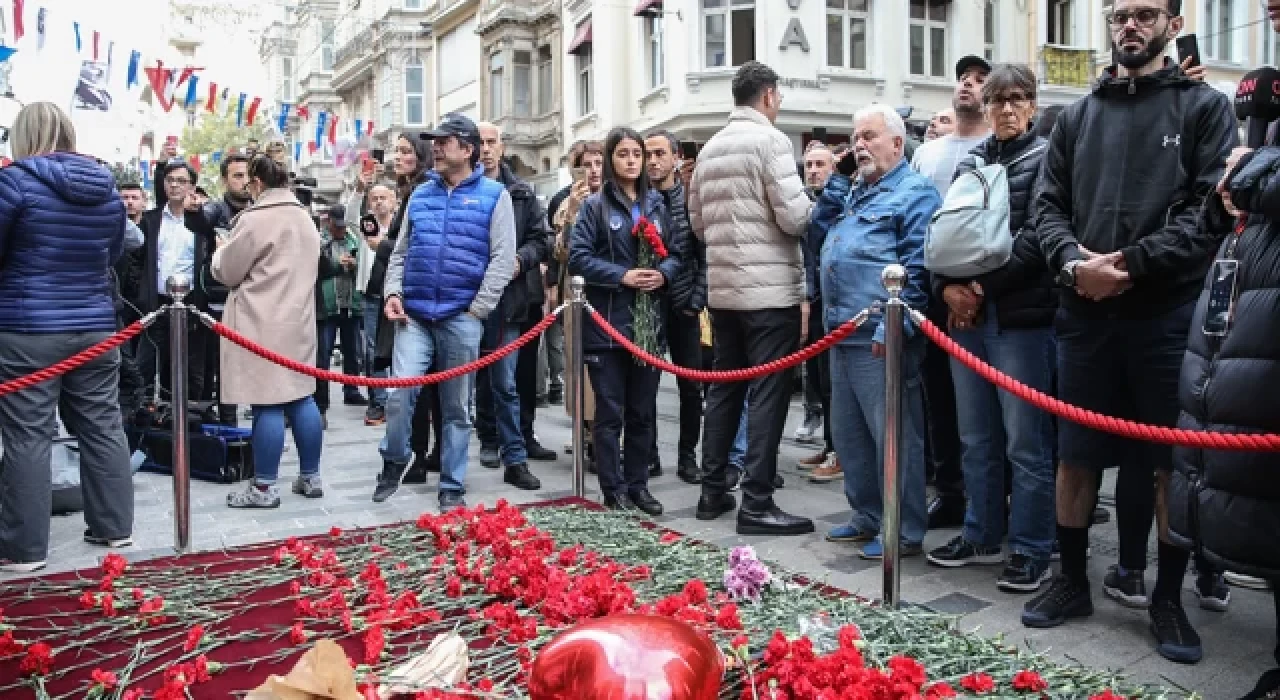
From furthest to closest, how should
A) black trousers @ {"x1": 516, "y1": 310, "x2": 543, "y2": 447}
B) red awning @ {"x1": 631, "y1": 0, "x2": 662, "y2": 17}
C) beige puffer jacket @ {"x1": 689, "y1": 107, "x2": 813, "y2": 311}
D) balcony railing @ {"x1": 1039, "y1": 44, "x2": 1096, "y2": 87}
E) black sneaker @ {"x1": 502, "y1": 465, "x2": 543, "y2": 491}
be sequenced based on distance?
1. balcony railing @ {"x1": 1039, "y1": 44, "x2": 1096, "y2": 87}
2. red awning @ {"x1": 631, "y1": 0, "x2": 662, "y2": 17}
3. black trousers @ {"x1": 516, "y1": 310, "x2": 543, "y2": 447}
4. black sneaker @ {"x1": 502, "y1": 465, "x2": 543, "y2": 491}
5. beige puffer jacket @ {"x1": 689, "y1": 107, "x2": 813, "y2": 311}

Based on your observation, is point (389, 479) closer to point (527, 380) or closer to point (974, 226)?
point (527, 380)

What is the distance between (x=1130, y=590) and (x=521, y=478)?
3667 millimetres

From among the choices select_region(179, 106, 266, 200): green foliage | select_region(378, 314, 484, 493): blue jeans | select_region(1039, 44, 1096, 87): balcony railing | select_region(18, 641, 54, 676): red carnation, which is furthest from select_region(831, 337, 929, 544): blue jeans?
select_region(179, 106, 266, 200): green foliage

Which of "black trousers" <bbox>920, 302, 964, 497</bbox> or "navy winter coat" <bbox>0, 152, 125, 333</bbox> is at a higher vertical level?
"navy winter coat" <bbox>0, 152, 125, 333</bbox>

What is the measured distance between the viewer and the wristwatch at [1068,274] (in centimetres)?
380

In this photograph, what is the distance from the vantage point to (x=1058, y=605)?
12.9 feet

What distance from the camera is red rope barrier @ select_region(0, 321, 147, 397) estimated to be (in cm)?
474

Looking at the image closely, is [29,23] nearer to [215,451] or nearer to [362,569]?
[215,451]

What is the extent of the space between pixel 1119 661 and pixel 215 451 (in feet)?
18.4

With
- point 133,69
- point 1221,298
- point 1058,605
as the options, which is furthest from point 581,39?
point 1221,298

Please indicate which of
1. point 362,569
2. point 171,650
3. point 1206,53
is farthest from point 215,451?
point 1206,53

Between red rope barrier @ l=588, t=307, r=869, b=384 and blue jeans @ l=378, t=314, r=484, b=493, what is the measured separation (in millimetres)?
809

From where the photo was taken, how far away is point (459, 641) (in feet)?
10.4

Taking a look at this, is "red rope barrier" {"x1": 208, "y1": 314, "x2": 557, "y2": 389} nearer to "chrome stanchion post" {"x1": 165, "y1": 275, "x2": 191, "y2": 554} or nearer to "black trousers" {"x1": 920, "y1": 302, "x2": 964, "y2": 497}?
"chrome stanchion post" {"x1": 165, "y1": 275, "x2": 191, "y2": 554}
